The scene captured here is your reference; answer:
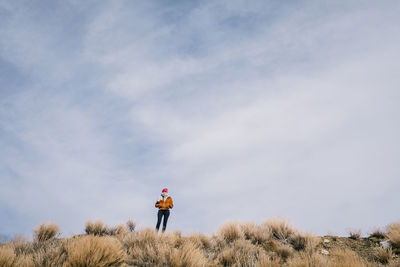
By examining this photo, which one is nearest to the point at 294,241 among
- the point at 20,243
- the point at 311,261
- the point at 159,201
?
the point at 311,261

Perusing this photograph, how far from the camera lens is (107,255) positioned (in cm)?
508

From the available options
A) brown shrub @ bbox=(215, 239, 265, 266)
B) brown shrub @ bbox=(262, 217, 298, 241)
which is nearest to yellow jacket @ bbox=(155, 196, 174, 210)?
brown shrub @ bbox=(262, 217, 298, 241)

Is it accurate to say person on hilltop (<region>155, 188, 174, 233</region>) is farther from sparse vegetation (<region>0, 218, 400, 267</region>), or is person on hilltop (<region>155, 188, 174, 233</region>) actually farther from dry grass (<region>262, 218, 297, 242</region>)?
dry grass (<region>262, 218, 297, 242</region>)

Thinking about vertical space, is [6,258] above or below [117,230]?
below

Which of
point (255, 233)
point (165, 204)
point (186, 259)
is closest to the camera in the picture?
point (186, 259)

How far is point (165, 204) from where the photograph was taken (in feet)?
38.0

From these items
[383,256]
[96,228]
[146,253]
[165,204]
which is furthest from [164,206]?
[383,256]

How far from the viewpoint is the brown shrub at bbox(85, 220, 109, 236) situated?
10.1 metres

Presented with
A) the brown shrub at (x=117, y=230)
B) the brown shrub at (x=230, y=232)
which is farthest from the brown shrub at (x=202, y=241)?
the brown shrub at (x=117, y=230)

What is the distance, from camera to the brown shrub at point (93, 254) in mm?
4574

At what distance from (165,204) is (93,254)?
6968 millimetres

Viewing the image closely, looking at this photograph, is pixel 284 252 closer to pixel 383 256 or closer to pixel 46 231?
pixel 383 256

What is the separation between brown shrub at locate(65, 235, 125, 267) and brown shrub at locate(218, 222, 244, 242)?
446 centimetres

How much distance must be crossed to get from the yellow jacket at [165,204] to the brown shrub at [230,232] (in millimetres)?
3085
